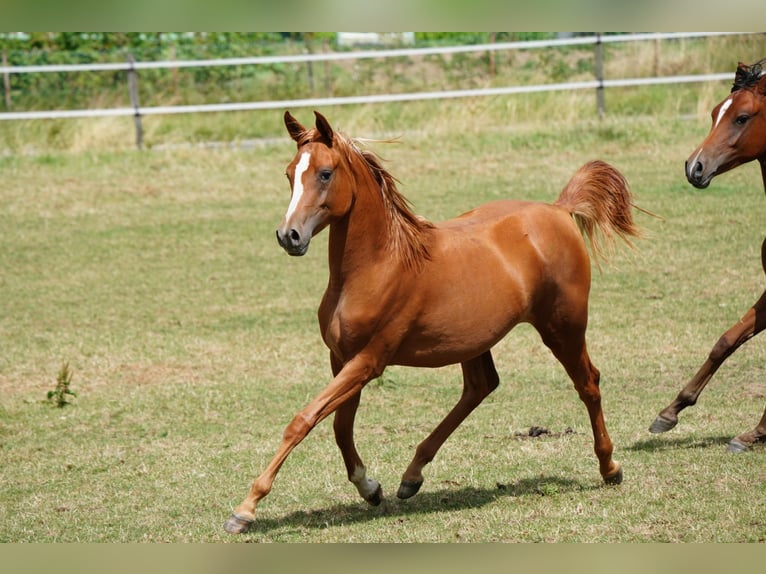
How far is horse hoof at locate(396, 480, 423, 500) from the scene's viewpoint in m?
5.98

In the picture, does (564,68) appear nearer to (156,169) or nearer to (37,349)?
(156,169)

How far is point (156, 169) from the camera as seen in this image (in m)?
16.9

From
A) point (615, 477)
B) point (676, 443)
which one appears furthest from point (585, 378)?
point (676, 443)

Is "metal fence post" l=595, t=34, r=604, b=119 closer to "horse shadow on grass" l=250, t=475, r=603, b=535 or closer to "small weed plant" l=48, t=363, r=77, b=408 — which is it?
"small weed plant" l=48, t=363, r=77, b=408

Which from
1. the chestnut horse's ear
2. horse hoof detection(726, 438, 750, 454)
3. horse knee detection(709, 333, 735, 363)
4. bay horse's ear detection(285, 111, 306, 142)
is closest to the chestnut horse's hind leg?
horse hoof detection(726, 438, 750, 454)

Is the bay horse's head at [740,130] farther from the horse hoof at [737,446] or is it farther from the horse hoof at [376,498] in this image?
the horse hoof at [376,498]

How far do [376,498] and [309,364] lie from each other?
13.1ft

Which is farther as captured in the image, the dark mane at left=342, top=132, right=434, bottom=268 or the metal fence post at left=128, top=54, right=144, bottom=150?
the metal fence post at left=128, top=54, right=144, bottom=150

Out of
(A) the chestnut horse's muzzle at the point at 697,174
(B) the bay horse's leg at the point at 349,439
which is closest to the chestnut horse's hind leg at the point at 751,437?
(A) the chestnut horse's muzzle at the point at 697,174

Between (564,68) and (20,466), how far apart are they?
1377cm

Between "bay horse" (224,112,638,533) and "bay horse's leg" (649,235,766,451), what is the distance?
998 millimetres

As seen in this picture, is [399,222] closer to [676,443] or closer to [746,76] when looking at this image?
[746,76]

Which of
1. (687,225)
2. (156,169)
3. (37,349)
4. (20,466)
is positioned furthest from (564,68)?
(20,466)

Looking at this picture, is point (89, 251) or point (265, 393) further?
point (89, 251)
